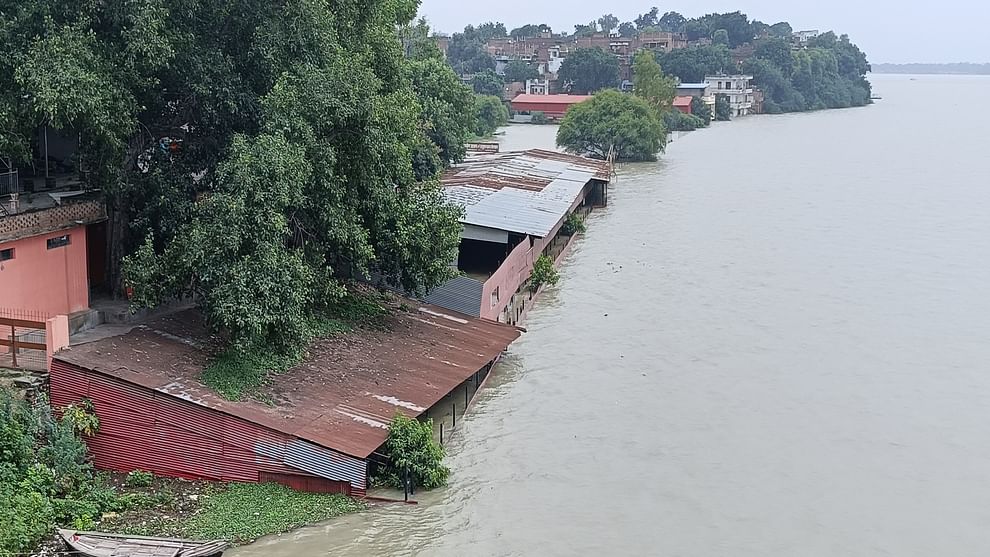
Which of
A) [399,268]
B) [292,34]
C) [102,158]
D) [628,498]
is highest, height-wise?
[292,34]

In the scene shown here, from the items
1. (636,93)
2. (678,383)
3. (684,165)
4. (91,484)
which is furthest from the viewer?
(636,93)

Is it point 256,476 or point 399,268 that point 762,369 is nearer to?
point 399,268

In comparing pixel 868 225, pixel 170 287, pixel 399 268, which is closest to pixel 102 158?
pixel 170 287

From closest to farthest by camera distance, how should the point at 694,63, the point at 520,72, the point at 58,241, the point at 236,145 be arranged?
the point at 236,145
the point at 58,241
the point at 694,63
the point at 520,72

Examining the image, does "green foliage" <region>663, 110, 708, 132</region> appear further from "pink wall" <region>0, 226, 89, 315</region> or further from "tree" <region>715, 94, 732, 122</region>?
"pink wall" <region>0, 226, 89, 315</region>

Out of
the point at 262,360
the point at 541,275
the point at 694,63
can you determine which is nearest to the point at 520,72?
the point at 694,63

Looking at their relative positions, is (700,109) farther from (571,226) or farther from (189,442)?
(189,442)

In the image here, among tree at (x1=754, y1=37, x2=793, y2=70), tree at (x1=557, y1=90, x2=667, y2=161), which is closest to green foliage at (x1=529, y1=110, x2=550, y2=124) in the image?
tree at (x1=557, y1=90, x2=667, y2=161)
